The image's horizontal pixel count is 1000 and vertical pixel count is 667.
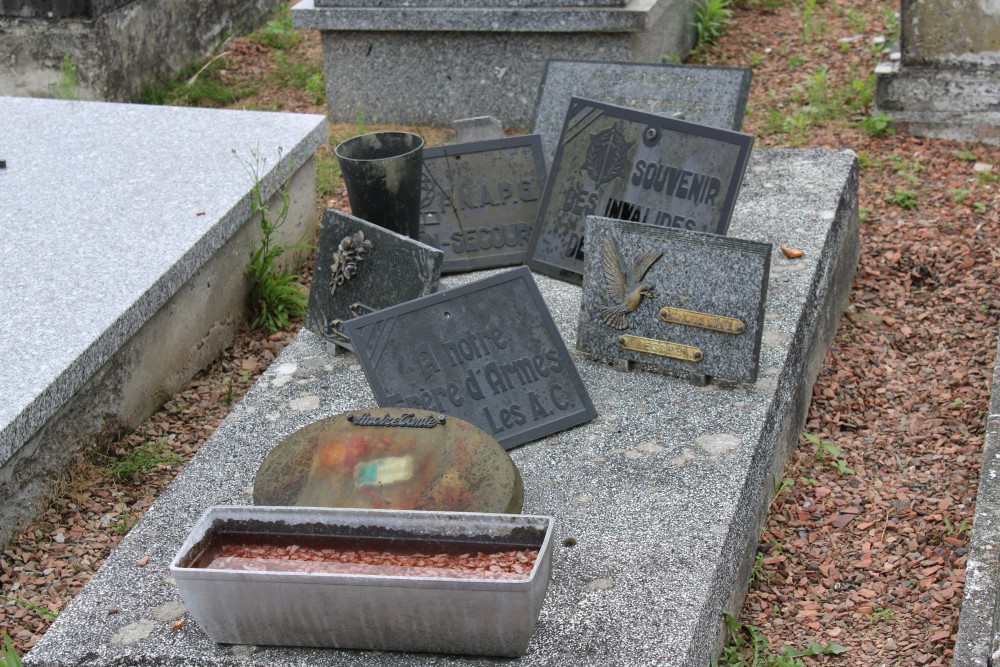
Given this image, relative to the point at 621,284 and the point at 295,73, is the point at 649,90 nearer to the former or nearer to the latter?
the point at 621,284

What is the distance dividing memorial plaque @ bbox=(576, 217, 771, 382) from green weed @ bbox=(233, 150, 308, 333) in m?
1.37

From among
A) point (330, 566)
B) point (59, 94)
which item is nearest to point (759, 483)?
point (330, 566)

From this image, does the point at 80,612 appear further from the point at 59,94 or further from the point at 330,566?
the point at 59,94

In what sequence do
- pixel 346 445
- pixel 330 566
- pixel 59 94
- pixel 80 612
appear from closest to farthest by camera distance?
pixel 330 566
pixel 80 612
pixel 346 445
pixel 59 94

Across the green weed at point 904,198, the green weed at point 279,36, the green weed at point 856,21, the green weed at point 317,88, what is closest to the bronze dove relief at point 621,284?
the green weed at point 904,198

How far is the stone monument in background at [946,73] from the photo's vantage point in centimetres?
548

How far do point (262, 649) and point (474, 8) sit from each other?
396 cm

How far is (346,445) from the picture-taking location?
301 cm

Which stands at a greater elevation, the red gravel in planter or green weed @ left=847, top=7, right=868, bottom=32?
green weed @ left=847, top=7, right=868, bottom=32

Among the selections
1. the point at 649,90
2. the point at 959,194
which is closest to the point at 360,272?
the point at 649,90

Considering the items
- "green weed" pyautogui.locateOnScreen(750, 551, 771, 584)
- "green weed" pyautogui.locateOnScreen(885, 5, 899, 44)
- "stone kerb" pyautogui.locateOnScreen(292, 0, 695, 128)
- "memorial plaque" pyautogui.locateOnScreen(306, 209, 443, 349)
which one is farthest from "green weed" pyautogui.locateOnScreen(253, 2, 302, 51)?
"green weed" pyautogui.locateOnScreen(750, 551, 771, 584)

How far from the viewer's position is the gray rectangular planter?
2361 mm

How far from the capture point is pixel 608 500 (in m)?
3.05

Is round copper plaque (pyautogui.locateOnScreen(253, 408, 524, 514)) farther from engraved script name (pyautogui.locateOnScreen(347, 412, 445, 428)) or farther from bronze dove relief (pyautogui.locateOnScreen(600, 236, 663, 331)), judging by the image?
bronze dove relief (pyautogui.locateOnScreen(600, 236, 663, 331))
